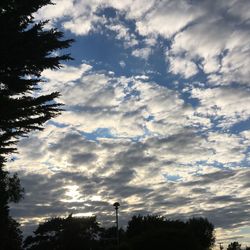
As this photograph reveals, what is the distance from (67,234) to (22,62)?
253 ft

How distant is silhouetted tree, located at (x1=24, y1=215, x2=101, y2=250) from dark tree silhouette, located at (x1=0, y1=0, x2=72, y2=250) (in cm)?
7142

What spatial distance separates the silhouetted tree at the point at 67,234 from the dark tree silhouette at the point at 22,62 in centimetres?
7142

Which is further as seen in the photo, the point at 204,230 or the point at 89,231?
the point at 89,231

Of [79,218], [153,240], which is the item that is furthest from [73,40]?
[79,218]

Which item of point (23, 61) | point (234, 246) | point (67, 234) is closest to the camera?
point (23, 61)

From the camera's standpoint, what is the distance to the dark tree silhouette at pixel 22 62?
23.4 m

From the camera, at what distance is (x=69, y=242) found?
9431 cm

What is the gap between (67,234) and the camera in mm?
96125

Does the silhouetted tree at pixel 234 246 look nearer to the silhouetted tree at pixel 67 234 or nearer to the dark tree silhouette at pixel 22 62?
the silhouetted tree at pixel 67 234

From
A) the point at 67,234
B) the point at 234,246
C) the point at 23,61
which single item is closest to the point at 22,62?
the point at 23,61

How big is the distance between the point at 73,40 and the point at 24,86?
3.98 metres

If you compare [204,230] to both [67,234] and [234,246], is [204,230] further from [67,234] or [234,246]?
[234,246]

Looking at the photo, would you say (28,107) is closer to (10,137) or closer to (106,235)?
(10,137)

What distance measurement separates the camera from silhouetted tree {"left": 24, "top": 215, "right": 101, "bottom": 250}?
94625 millimetres
